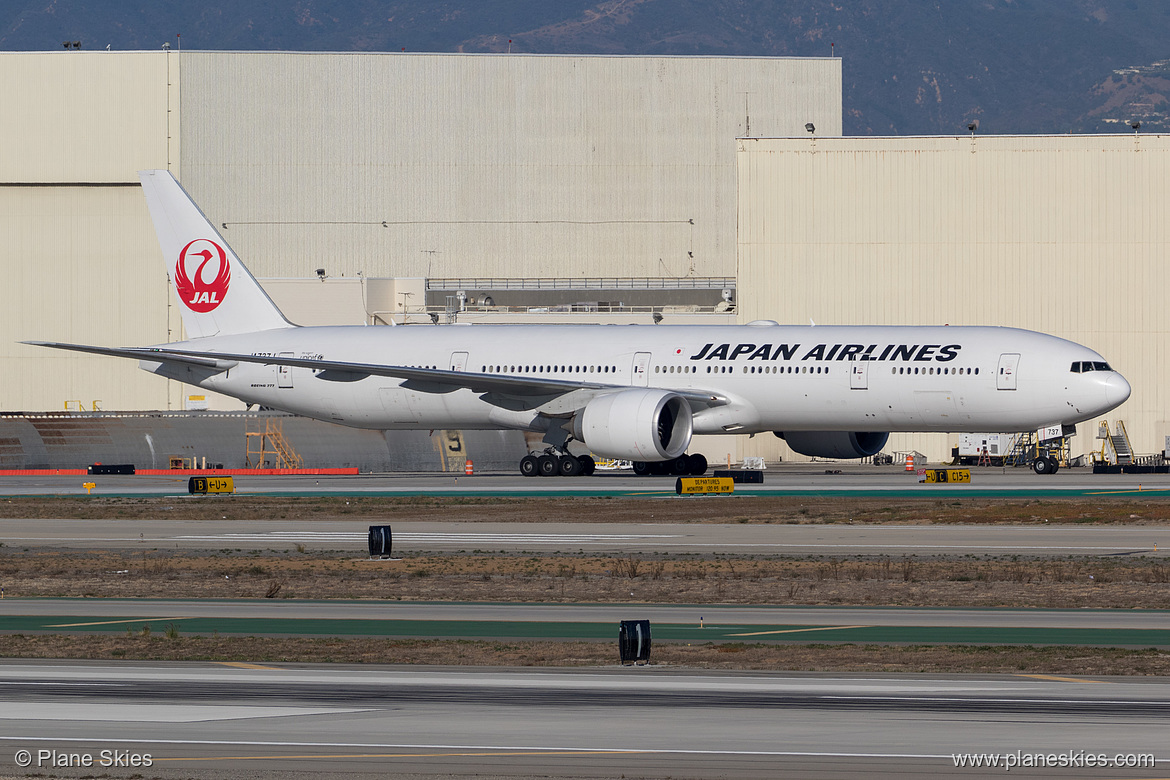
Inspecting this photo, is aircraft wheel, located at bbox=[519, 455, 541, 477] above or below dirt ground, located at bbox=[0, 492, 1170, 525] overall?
above

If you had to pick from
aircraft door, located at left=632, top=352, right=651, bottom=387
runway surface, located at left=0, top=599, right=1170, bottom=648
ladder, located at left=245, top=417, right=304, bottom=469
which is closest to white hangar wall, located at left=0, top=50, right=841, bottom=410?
ladder, located at left=245, top=417, right=304, bottom=469

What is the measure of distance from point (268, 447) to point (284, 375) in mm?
11030

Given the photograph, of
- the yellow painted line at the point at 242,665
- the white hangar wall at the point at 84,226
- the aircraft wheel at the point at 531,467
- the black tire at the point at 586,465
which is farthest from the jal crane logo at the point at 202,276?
the yellow painted line at the point at 242,665

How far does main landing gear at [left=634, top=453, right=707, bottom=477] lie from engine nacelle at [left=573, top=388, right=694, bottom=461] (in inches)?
133

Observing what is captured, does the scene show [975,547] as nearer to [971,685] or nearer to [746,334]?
[971,685]

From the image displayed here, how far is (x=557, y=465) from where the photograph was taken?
4519 centimetres

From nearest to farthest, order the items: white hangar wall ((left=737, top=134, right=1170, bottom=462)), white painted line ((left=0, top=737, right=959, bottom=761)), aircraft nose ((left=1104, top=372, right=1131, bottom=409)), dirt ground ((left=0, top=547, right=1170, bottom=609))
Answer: white painted line ((left=0, top=737, right=959, bottom=761)) → dirt ground ((left=0, top=547, right=1170, bottom=609)) → aircraft nose ((left=1104, top=372, right=1131, bottom=409)) → white hangar wall ((left=737, top=134, right=1170, bottom=462))

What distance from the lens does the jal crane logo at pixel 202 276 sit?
49.8 meters

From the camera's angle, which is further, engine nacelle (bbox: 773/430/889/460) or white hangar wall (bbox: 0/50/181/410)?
white hangar wall (bbox: 0/50/181/410)

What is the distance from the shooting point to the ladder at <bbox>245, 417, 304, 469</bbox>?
5712 cm

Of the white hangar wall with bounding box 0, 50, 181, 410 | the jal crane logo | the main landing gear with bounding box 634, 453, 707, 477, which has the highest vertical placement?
the white hangar wall with bounding box 0, 50, 181, 410

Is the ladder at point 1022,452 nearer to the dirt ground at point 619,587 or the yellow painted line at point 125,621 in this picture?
the dirt ground at point 619,587

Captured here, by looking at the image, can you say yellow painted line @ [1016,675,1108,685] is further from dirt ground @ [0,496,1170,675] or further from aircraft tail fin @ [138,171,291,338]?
aircraft tail fin @ [138,171,291,338]

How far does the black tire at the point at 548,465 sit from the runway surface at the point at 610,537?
45.0 feet
